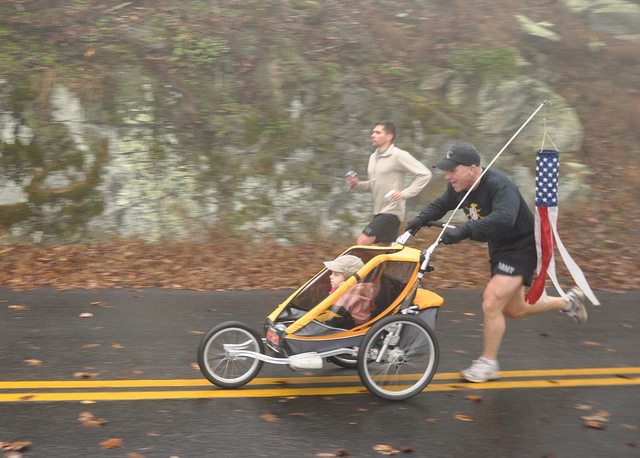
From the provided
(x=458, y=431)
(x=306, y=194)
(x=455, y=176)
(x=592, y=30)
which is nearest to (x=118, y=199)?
(x=306, y=194)

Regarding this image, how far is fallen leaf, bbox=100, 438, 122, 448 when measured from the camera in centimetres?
493

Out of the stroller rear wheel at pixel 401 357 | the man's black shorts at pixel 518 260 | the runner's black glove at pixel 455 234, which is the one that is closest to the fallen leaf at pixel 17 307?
the stroller rear wheel at pixel 401 357

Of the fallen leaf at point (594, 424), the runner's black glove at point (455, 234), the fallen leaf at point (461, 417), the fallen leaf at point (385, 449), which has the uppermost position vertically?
the runner's black glove at point (455, 234)

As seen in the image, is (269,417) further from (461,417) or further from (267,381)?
(461,417)

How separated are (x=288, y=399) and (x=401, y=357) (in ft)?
3.15

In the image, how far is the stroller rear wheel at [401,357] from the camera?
6.00 m

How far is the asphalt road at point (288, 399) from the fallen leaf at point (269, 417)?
0.02m

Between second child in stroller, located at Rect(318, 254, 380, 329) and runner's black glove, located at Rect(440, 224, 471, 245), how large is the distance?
27.7 inches

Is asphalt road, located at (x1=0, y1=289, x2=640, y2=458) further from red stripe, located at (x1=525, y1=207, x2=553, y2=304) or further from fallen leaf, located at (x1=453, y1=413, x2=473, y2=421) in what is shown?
red stripe, located at (x1=525, y1=207, x2=553, y2=304)

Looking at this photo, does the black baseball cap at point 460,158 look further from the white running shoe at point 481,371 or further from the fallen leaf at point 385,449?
the fallen leaf at point 385,449

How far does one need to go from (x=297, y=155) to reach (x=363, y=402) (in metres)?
7.88

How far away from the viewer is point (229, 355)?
6105 millimetres

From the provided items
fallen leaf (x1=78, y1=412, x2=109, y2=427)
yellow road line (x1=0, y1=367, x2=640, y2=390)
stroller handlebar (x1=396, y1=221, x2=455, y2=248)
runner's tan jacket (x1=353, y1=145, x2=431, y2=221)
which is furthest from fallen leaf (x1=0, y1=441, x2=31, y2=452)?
runner's tan jacket (x1=353, y1=145, x2=431, y2=221)

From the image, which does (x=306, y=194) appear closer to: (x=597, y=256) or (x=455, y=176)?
(x=597, y=256)
